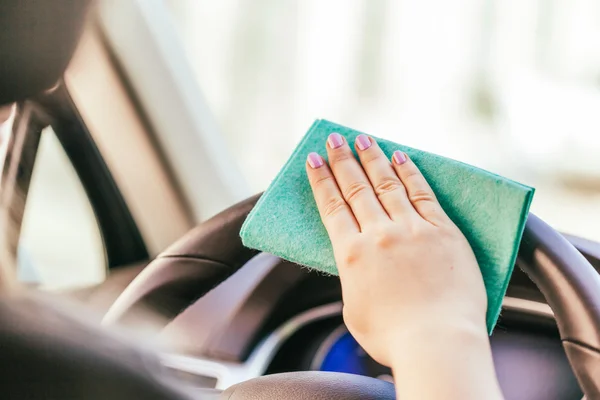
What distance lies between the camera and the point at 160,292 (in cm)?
73

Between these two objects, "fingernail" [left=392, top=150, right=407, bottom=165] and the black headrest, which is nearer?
"fingernail" [left=392, top=150, right=407, bottom=165]

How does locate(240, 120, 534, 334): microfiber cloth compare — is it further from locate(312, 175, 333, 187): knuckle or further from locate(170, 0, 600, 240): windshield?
locate(170, 0, 600, 240): windshield

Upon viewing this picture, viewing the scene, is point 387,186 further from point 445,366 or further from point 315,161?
point 445,366

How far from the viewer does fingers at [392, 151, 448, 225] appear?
54cm

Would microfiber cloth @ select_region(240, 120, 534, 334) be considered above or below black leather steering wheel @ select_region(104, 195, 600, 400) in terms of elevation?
above

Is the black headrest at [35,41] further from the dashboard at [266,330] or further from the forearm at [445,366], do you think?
the forearm at [445,366]

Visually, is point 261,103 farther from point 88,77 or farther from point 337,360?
point 337,360

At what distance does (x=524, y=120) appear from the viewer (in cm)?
101

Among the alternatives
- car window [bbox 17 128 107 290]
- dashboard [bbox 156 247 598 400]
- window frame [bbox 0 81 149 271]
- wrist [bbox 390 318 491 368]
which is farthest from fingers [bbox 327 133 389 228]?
car window [bbox 17 128 107 290]

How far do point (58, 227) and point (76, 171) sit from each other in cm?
12

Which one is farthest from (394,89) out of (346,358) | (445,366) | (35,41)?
(445,366)

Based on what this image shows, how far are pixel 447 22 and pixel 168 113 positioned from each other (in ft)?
1.73

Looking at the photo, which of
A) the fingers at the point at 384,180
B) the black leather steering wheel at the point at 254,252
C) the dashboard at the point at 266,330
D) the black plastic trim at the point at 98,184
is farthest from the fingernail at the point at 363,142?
the black plastic trim at the point at 98,184

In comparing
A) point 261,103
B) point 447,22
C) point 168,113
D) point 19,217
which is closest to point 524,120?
point 447,22
